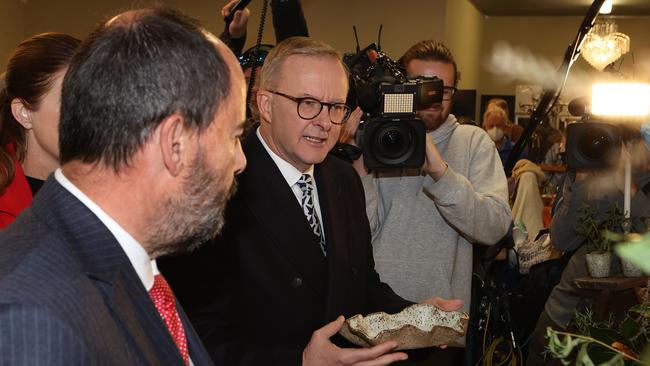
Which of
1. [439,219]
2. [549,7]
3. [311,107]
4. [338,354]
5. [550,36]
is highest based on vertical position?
[549,7]

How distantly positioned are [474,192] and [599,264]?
0.66 m

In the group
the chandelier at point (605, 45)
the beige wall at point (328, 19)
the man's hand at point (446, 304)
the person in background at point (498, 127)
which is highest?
the beige wall at point (328, 19)

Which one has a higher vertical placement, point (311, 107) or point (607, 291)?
point (311, 107)

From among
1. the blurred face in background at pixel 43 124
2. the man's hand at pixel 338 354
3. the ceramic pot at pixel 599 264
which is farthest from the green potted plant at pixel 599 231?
the blurred face in background at pixel 43 124

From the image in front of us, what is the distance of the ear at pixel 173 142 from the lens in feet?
3.13

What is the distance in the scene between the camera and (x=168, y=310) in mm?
1105

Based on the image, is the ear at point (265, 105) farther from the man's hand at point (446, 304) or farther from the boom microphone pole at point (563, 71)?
the boom microphone pole at point (563, 71)

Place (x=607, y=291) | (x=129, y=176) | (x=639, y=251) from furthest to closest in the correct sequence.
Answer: (x=607, y=291), (x=129, y=176), (x=639, y=251)

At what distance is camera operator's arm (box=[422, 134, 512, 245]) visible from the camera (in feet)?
7.27

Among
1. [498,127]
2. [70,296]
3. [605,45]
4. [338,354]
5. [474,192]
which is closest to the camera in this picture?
[70,296]

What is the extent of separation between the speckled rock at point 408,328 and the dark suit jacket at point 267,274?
125 mm

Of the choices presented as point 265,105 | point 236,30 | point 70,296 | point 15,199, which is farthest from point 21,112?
point 70,296

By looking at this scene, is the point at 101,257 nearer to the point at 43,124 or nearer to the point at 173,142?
the point at 173,142

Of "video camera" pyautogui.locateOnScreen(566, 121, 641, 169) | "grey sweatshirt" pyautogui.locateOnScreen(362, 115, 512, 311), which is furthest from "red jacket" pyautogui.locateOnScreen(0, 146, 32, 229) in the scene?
"video camera" pyautogui.locateOnScreen(566, 121, 641, 169)
